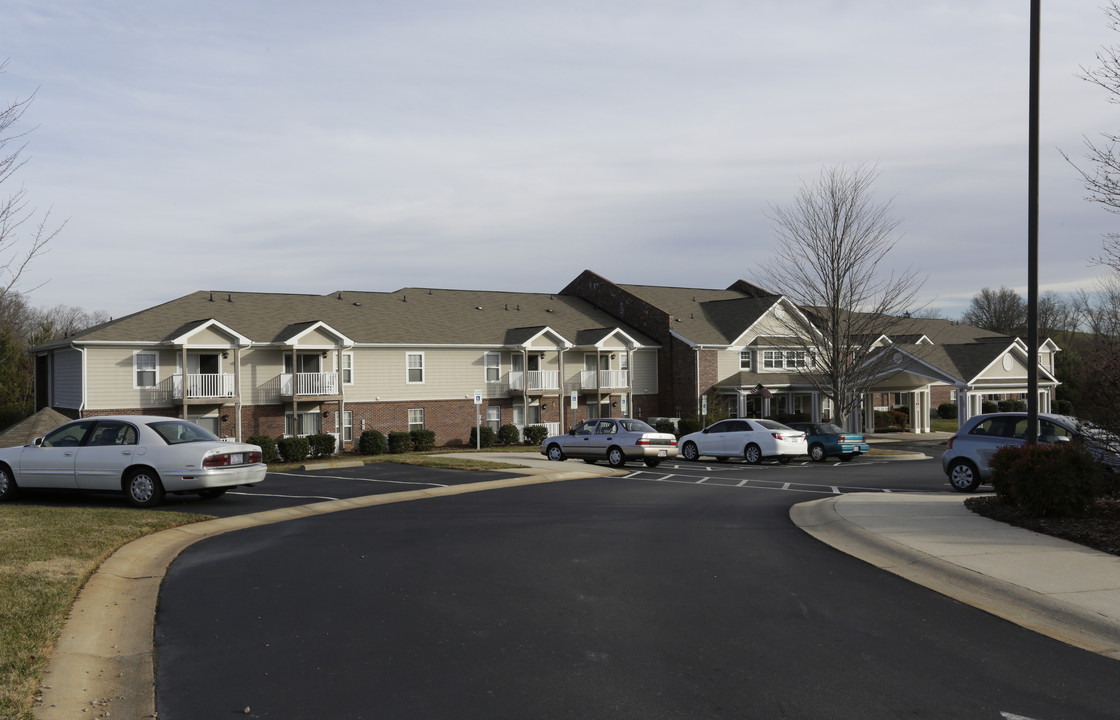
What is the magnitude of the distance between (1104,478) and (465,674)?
997 cm

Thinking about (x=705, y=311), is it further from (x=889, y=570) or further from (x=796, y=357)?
(x=889, y=570)

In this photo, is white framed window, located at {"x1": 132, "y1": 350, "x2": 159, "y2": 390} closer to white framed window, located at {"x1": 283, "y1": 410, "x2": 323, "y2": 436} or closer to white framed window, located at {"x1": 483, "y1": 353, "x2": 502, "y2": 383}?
white framed window, located at {"x1": 283, "y1": 410, "x2": 323, "y2": 436}

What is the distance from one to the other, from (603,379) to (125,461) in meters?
34.2

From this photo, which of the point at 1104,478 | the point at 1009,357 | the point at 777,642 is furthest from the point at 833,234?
the point at 777,642

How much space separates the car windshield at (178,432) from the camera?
15.3 meters

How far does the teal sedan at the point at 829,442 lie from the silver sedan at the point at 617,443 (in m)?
7.08

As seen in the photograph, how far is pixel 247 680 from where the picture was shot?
6.11 meters

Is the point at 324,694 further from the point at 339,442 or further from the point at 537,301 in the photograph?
the point at 537,301

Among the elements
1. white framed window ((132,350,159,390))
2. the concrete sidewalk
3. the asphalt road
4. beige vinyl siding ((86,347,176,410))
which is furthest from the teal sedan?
white framed window ((132,350,159,390))

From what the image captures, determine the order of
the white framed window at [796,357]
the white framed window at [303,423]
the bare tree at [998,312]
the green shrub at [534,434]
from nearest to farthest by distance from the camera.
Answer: the white framed window at [303,423] < the white framed window at [796,357] < the green shrub at [534,434] < the bare tree at [998,312]

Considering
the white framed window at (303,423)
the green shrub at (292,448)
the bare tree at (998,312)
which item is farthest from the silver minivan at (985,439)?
the bare tree at (998,312)

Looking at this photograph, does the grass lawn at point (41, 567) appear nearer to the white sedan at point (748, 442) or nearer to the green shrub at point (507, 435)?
the white sedan at point (748, 442)

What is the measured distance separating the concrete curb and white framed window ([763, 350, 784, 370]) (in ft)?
135

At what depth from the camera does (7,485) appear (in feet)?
51.2
